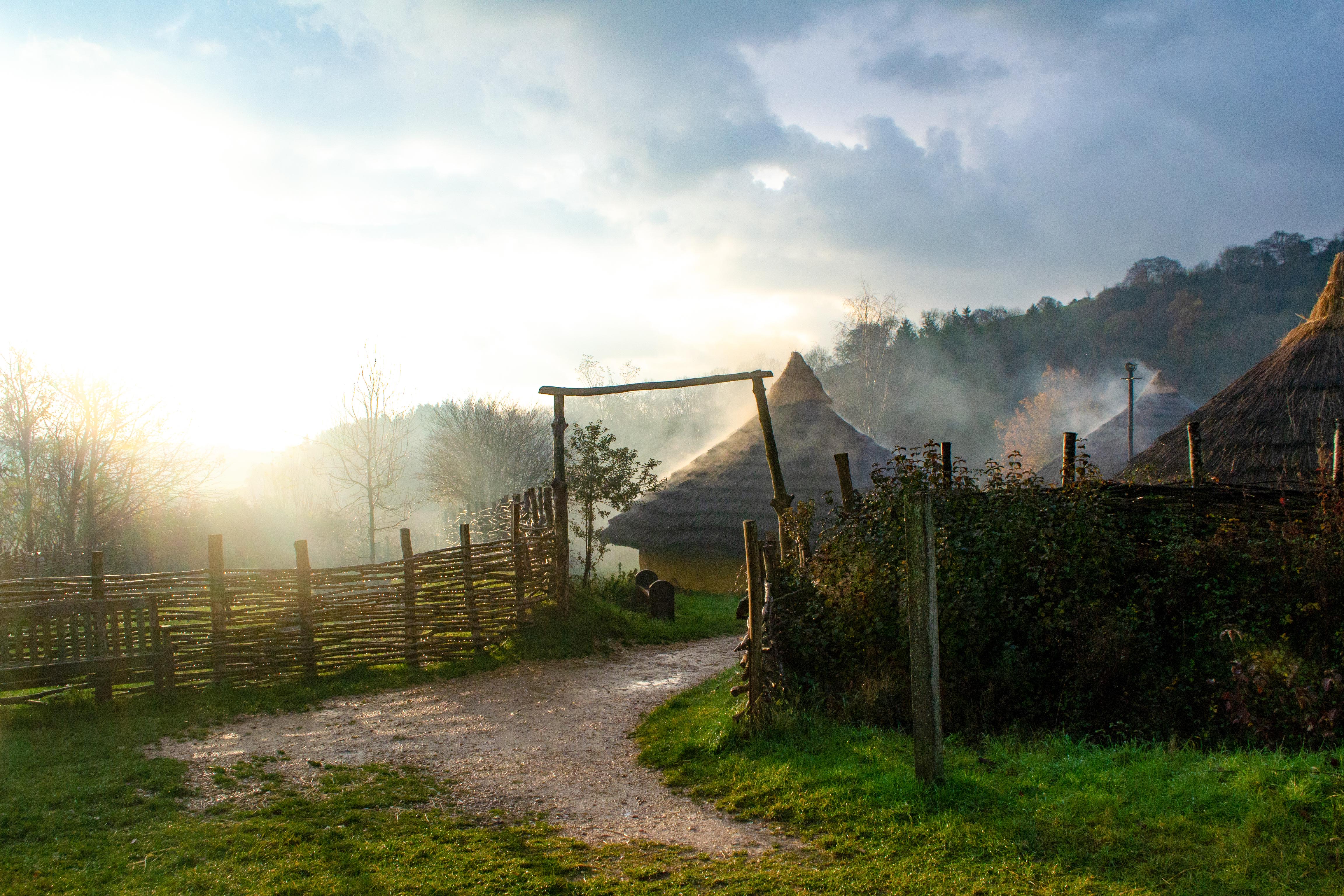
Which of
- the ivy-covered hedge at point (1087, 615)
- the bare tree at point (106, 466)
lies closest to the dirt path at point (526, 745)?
the ivy-covered hedge at point (1087, 615)

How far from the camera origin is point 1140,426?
1168 inches

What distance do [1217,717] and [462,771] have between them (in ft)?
18.9

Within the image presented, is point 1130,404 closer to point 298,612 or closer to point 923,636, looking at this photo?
point 923,636

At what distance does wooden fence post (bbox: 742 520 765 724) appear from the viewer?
638 cm

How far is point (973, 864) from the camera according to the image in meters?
3.93

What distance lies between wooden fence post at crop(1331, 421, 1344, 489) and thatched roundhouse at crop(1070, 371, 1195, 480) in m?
20.4

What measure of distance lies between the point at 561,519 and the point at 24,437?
17.3 metres

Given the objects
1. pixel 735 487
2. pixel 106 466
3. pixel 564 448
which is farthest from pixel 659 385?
pixel 106 466

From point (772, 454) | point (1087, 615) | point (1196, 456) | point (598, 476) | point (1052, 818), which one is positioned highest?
point (772, 454)

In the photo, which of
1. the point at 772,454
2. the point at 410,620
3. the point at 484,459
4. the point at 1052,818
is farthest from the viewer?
the point at 484,459

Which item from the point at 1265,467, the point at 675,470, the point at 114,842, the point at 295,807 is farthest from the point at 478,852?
the point at 675,470

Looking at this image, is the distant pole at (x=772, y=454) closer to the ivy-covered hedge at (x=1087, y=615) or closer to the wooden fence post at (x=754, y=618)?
the ivy-covered hedge at (x=1087, y=615)

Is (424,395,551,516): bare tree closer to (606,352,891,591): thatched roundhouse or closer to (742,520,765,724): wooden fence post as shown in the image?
(606,352,891,591): thatched roundhouse

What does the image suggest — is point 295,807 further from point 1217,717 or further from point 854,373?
point 854,373
